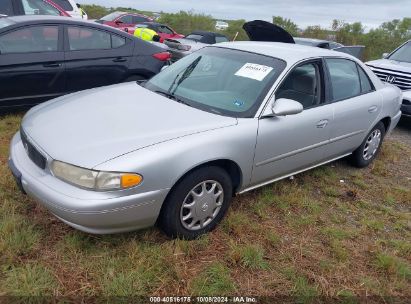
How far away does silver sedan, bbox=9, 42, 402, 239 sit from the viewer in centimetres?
262

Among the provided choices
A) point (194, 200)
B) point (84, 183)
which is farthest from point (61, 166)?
point (194, 200)

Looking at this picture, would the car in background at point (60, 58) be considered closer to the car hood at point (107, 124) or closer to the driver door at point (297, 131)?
the car hood at point (107, 124)

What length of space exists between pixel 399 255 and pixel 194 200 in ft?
5.99

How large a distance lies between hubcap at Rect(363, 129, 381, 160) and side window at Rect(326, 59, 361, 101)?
29.4 inches

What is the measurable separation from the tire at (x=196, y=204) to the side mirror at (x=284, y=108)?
0.68 meters

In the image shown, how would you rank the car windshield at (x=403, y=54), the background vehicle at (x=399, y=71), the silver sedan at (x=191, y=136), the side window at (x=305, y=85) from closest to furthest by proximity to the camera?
the silver sedan at (x=191, y=136), the side window at (x=305, y=85), the background vehicle at (x=399, y=71), the car windshield at (x=403, y=54)

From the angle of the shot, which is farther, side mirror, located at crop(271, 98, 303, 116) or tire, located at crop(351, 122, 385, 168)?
tire, located at crop(351, 122, 385, 168)

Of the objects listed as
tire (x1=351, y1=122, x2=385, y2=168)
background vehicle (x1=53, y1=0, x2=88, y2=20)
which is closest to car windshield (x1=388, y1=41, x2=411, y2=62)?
tire (x1=351, y1=122, x2=385, y2=168)

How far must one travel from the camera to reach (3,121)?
17.0 feet

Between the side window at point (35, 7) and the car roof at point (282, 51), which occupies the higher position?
the car roof at point (282, 51)

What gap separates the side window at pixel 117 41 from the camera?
5.92 metres

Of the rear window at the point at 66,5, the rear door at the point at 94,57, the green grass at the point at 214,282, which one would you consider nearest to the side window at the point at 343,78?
the green grass at the point at 214,282

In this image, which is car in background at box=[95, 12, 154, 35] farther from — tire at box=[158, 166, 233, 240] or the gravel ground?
tire at box=[158, 166, 233, 240]

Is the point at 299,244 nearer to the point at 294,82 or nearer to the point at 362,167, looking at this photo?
the point at 294,82
